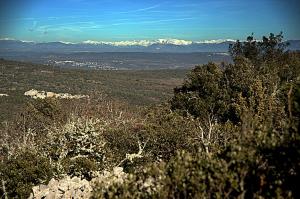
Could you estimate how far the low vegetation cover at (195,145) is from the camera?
32.2 feet

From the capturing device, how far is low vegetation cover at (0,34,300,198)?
387 inches

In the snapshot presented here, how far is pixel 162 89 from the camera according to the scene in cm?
12850

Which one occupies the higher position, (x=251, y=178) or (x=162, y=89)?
(x=251, y=178)

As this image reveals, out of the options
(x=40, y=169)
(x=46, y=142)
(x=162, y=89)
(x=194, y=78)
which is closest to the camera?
(x=40, y=169)

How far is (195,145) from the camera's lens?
23266 millimetres

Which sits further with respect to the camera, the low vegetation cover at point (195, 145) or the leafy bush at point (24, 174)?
the leafy bush at point (24, 174)

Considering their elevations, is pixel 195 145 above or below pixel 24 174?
above

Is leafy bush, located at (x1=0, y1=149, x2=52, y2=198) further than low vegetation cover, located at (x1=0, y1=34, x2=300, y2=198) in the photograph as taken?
Yes

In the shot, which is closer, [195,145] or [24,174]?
[24,174]

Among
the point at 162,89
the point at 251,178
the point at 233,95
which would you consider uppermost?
the point at 251,178

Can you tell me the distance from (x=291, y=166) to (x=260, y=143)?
949mm

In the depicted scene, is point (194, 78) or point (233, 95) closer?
point (233, 95)

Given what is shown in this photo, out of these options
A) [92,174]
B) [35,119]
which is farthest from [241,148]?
[35,119]

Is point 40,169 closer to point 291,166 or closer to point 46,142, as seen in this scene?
point 46,142
